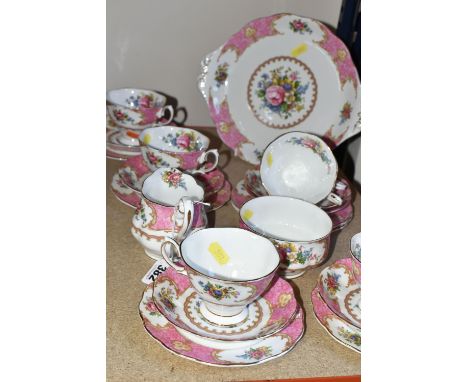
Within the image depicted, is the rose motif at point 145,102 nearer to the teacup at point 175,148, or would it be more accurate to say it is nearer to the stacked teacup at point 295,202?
the teacup at point 175,148

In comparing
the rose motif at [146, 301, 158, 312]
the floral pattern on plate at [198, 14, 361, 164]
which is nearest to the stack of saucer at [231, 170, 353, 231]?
the floral pattern on plate at [198, 14, 361, 164]

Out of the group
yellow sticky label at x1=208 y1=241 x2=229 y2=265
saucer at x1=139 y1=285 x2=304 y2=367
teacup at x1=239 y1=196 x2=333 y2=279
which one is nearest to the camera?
saucer at x1=139 y1=285 x2=304 y2=367

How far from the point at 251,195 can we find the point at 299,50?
1.17ft

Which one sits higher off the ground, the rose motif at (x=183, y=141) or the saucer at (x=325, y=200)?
the rose motif at (x=183, y=141)

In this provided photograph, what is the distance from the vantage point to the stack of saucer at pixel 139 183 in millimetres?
1076

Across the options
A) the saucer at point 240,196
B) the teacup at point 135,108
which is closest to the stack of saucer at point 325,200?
the saucer at point 240,196

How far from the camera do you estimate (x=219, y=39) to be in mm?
1368

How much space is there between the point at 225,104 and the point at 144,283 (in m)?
0.54

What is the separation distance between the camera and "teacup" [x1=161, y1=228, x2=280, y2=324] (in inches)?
28.0

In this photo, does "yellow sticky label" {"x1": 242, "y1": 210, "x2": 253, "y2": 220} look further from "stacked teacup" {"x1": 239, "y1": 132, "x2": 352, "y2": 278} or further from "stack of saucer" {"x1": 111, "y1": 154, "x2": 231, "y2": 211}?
"stack of saucer" {"x1": 111, "y1": 154, "x2": 231, "y2": 211}

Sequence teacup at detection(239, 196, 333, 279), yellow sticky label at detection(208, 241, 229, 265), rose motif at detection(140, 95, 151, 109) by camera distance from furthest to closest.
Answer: rose motif at detection(140, 95, 151, 109) → teacup at detection(239, 196, 333, 279) → yellow sticky label at detection(208, 241, 229, 265)

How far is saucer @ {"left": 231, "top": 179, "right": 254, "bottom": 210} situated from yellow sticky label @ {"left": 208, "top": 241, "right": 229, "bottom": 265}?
11.2 inches

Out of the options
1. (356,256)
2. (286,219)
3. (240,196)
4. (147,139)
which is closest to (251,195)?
(240,196)

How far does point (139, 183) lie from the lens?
109 cm
